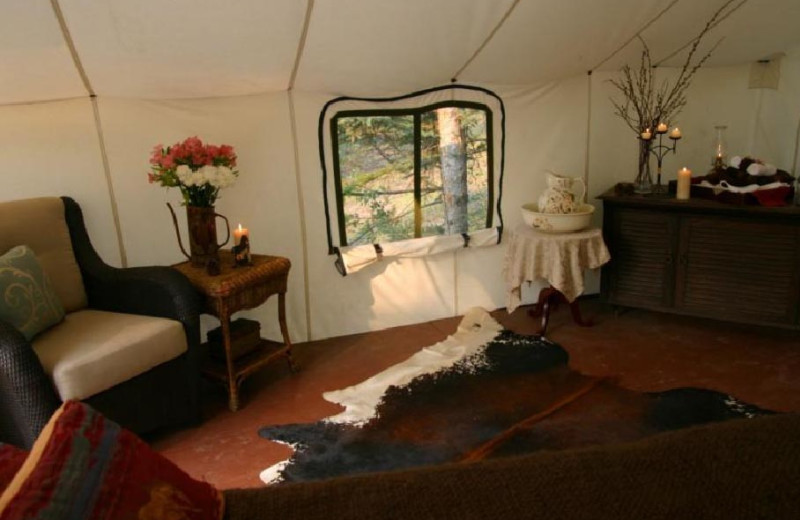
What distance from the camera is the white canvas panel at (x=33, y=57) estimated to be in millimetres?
2055

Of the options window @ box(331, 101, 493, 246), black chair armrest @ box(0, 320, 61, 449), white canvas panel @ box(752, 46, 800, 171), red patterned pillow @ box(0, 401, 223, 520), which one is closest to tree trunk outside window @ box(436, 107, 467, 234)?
window @ box(331, 101, 493, 246)

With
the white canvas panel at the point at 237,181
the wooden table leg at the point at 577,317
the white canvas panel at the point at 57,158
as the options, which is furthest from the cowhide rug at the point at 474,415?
the white canvas panel at the point at 57,158

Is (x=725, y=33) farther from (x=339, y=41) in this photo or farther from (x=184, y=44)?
(x=184, y=44)

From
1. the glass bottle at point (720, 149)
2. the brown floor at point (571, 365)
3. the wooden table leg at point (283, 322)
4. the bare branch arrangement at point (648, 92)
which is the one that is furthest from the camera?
the bare branch arrangement at point (648, 92)

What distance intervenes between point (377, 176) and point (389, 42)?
2.64 ft

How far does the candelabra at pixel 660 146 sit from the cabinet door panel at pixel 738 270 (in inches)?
14.4

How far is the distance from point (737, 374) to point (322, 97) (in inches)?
98.9

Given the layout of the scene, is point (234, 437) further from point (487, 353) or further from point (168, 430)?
point (487, 353)

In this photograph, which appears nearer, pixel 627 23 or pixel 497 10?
pixel 497 10

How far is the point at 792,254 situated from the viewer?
2.92 metres

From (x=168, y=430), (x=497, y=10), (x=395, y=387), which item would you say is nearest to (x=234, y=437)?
(x=168, y=430)

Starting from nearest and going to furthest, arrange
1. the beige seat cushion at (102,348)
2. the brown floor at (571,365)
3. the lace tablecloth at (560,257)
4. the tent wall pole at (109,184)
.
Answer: the beige seat cushion at (102,348) < the brown floor at (571,365) < the tent wall pole at (109,184) < the lace tablecloth at (560,257)

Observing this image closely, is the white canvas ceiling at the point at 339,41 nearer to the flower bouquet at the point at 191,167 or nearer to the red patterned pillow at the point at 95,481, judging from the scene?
the flower bouquet at the point at 191,167

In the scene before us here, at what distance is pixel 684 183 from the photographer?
10.4ft
